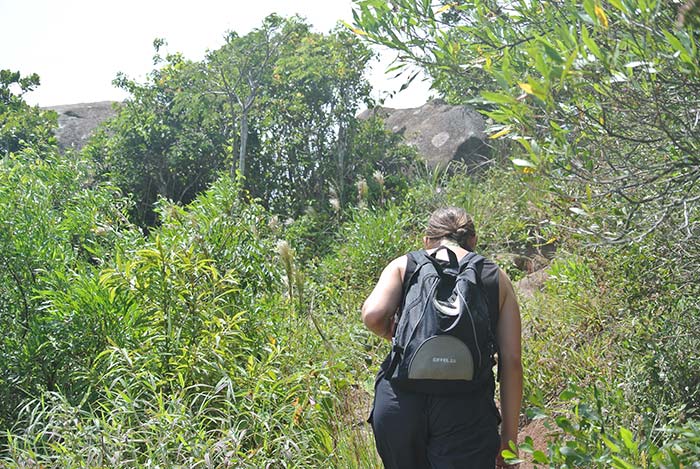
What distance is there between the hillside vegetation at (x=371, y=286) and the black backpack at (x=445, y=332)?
0.31m

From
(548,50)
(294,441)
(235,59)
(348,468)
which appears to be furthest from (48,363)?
(235,59)

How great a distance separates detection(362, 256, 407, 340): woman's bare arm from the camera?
339cm

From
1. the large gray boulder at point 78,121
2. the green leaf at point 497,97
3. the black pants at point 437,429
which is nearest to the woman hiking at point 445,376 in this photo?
the black pants at point 437,429

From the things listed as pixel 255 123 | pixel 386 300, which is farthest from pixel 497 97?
pixel 255 123

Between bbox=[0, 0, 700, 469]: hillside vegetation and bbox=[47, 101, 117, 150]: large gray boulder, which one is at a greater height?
bbox=[47, 101, 117, 150]: large gray boulder

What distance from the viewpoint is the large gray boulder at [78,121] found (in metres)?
15.9

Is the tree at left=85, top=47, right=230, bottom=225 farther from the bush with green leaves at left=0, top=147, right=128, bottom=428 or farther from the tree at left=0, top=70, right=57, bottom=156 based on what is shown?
the bush with green leaves at left=0, top=147, right=128, bottom=428

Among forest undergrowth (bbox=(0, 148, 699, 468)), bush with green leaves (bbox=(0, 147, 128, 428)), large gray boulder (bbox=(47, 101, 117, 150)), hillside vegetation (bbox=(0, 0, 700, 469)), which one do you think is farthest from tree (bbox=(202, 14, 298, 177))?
bush with green leaves (bbox=(0, 147, 128, 428))

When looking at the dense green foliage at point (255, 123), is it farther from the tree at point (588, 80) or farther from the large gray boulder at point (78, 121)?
the tree at point (588, 80)

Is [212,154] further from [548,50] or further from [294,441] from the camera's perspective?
[548,50]

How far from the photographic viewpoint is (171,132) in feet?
43.5

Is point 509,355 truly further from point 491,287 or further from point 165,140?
point 165,140

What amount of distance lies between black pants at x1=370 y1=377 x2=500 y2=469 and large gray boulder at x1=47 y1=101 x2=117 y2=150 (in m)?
13.4

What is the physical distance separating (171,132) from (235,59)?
1744 mm
